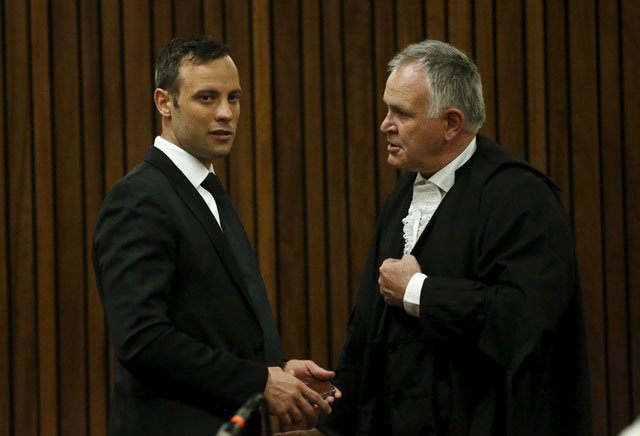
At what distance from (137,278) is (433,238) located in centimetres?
85

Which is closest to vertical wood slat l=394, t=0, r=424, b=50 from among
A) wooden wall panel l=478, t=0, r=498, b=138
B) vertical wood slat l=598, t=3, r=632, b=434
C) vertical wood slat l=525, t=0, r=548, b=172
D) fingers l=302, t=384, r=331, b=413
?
wooden wall panel l=478, t=0, r=498, b=138

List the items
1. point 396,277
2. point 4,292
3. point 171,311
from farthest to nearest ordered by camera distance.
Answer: point 4,292 < point 396,277 < point 171,311

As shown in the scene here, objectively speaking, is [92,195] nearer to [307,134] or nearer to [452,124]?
[307,134]

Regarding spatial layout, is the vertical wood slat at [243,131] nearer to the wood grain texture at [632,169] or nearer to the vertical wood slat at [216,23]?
the vertical wood slat at [216,23]

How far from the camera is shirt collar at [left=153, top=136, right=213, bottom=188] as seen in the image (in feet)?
6.73

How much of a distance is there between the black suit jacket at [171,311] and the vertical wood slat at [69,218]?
1.68 metres

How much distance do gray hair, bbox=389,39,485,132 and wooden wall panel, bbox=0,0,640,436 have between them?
1.34 metres

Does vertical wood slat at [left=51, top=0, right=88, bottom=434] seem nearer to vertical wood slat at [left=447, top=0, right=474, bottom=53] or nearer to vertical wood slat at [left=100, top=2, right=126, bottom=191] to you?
vertical wood slat at [left=100, top=2, right=126, bottom=191]

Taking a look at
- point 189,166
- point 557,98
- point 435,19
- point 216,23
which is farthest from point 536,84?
point 189,166

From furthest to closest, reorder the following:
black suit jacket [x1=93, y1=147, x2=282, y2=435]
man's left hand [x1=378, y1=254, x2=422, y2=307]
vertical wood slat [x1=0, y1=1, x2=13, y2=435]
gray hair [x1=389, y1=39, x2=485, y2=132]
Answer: vertical wood slat [x1=0, y1=1, x2=13, y2=435] < gray hair [x1=389, y1=39, x2=485, y2=132] < man's left hand [x1=378, y1=254, x2=422, y2=307] < black suit jacket [x1=93, y1=147, x2=282, y2=435]

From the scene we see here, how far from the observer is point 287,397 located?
6.21 feet

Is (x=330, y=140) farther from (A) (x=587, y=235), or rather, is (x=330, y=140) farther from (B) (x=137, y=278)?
(B) (x=137, y=278)

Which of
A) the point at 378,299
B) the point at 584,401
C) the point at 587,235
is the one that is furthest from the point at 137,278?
the point at 587,235

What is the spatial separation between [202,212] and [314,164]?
1711 millimetres
